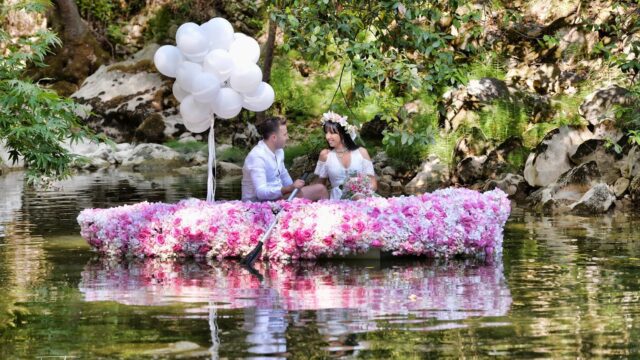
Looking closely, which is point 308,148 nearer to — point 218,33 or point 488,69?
point 488,69

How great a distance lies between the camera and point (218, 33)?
1170 centimetres

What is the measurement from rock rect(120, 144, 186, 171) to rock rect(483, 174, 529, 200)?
11.0 meters

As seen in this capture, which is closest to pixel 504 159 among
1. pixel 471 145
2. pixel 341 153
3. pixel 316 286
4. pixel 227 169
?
pixel 471 145

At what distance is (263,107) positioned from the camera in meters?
12.1

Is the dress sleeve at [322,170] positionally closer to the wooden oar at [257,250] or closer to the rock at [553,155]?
the wooden oar at [257,250]

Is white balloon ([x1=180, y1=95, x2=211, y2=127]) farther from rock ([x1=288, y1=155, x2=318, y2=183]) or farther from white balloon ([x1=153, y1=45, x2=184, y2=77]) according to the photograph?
rock ([x1=288, y1=155, x2=318, y2=183])

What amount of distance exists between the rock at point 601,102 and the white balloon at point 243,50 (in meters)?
8.96

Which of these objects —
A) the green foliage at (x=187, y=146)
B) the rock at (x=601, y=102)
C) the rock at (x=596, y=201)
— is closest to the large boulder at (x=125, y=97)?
the green foliage at (x=187, y=146)

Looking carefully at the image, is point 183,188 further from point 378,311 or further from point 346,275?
point 378,311

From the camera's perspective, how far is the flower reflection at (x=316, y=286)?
8070mm

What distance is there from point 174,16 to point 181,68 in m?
22.3

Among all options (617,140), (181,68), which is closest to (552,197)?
(617,140)

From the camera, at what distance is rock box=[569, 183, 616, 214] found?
1557cm

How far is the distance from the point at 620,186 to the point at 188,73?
8.05 meters
